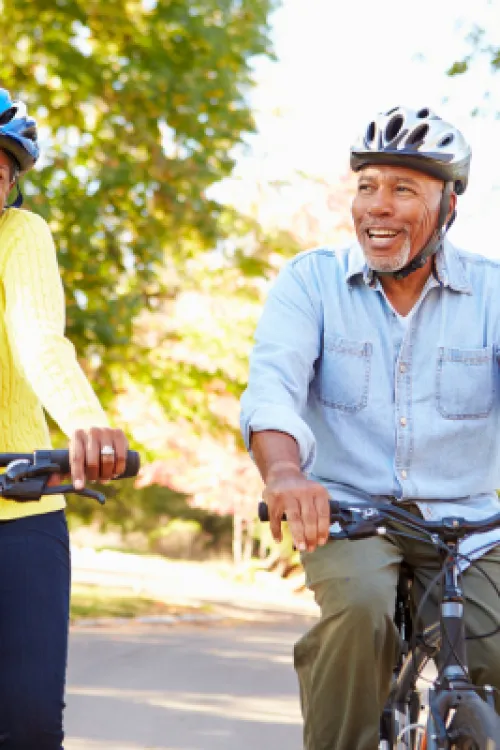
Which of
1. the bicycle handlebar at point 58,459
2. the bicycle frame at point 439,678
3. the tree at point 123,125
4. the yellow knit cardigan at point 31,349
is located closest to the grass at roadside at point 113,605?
the tree at point 123,125

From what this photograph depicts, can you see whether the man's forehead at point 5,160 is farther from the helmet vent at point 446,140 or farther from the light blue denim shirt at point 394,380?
the helmet vent at point 446,140

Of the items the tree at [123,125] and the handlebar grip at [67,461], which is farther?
the tree at [123,125]

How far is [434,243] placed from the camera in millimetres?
4223

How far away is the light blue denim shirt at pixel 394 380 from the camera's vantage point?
4031 mm

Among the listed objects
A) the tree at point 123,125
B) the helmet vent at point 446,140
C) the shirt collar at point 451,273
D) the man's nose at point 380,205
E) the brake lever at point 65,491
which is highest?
the tree at point 123,125

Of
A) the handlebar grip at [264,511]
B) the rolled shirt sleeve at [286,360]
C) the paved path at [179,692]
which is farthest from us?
the paved path at [179,692]

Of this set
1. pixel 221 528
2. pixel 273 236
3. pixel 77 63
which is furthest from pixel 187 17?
pixel 221 528

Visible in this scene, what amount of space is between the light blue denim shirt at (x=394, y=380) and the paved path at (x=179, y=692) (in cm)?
420

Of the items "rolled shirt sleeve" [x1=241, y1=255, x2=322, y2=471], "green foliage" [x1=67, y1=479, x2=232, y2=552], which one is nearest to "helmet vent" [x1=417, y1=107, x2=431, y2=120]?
"rolled shirt sleeve" [x1=241, y1=255, x2=322, y2=471]

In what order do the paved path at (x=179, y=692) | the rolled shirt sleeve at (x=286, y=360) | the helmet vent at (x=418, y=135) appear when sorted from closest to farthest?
1. the rolled shirt sleeve at (x=286, y=360)
2. the helmet vent at (x=418, y=135)
3. the paved path at (x=179, y=692)

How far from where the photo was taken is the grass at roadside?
60.1 ft

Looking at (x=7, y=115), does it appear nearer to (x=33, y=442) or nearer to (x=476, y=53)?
(x=33, y=442)

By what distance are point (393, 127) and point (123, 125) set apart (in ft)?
41.4

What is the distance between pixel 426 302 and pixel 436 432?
1.31ft
